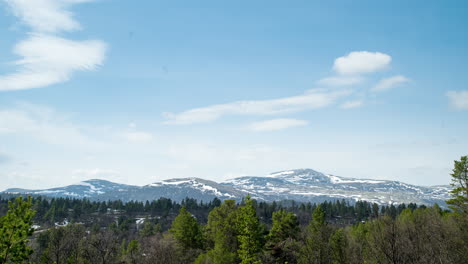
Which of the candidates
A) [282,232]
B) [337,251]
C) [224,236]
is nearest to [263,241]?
[282,232]

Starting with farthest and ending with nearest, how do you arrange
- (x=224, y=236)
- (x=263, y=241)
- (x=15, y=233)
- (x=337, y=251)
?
(x=263, y=241), (x=224, y=236), (x=337, y=251), (x=15, y=233)

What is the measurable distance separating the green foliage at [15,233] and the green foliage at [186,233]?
42.8 meters

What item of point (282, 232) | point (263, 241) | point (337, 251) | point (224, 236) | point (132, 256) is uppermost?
point (224, 236)

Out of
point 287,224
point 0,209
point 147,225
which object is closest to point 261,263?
point 287,224

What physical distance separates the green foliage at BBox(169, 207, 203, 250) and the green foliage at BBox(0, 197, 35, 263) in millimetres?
42796

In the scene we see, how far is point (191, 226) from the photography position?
64.2 metres

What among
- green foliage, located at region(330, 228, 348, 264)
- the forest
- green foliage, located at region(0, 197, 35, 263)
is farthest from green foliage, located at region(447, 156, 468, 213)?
green foliage, located at region(0, 197, 35, 263)

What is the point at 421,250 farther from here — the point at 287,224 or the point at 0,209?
the point at 0,209

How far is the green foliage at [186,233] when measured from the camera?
62625 mm

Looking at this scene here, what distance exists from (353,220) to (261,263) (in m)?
154

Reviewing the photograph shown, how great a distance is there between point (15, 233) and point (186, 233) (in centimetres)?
4453

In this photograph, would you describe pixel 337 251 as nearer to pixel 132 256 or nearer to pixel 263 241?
pixel 263 241

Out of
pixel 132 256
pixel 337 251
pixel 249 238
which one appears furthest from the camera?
pixel 132 256

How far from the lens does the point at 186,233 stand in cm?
6322
